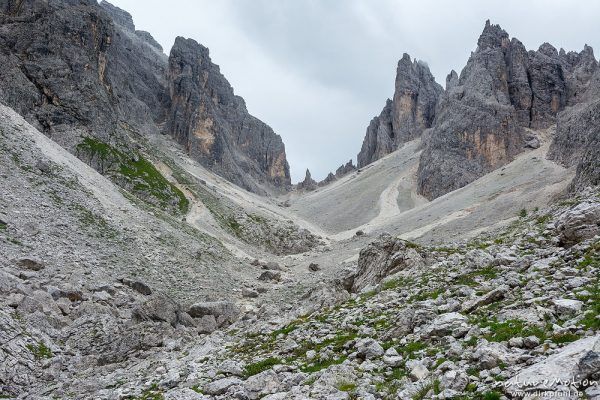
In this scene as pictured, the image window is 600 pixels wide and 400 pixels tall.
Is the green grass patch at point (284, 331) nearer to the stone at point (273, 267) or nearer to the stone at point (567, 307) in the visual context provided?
the stone at point (567, 307)

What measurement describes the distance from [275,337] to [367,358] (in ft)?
20.2

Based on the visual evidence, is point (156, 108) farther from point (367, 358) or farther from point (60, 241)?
point (367, 358)

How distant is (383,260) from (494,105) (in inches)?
4723

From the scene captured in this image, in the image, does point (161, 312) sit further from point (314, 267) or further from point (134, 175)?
point (134, 175)

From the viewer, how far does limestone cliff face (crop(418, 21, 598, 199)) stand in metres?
128

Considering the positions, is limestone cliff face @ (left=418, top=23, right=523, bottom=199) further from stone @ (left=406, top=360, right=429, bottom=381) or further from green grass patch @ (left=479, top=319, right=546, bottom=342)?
stone @ (left=406, top=360, right=429, bottom=381)

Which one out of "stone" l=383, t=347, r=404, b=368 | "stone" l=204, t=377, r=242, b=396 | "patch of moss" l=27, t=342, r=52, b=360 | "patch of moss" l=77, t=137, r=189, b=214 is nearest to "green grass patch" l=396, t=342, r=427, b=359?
"stone" l=383, t=347, r=404, b=368

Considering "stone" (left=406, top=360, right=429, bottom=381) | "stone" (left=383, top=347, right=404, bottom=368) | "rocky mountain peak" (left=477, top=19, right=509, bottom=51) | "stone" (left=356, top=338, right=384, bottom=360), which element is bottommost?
"stone" (left=356, top=338, right=384, bottom=360)

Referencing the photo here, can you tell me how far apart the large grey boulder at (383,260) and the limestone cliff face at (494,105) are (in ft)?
324

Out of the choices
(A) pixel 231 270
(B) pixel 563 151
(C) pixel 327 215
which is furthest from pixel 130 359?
(B) pixel 563 151

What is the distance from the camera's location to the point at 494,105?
131750mm

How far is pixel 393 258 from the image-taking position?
27750mm

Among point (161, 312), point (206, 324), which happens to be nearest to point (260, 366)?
point (161, 312)

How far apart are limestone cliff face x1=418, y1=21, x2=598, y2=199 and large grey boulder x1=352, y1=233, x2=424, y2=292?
98802 mm
